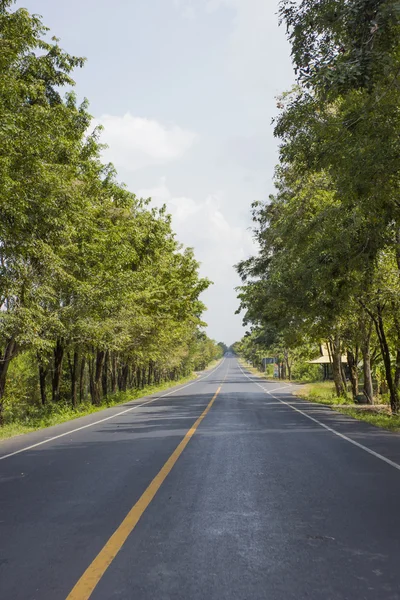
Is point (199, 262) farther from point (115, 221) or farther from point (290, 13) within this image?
point (290, 13)

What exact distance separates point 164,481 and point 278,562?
10.4 ft

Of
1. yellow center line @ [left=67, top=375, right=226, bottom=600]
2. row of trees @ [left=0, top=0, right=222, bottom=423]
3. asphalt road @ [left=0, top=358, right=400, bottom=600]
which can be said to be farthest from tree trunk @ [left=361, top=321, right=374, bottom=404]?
yellow center line @ [left=67, top=375, right=226, bottom=600]

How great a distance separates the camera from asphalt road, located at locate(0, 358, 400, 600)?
3.61 m

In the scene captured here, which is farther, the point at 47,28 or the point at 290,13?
the point at 47,28

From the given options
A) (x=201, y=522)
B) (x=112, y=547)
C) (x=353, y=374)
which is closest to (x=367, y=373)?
(x=353, y=374)

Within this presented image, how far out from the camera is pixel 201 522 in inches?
198

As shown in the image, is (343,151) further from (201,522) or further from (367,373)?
(367,373)

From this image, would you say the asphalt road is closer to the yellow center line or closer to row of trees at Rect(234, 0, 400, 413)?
the yellow center line

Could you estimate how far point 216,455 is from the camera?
9039 mm

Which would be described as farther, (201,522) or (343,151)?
(343,151)

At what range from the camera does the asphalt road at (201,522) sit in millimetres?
3611

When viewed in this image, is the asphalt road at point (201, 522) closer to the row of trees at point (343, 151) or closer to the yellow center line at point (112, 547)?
the yellow center line at point (112, 547)

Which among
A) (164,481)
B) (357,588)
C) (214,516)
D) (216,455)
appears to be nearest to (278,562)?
(357,588)

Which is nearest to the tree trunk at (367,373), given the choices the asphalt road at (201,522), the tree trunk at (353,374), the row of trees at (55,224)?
the tree trunk at (353,374)
